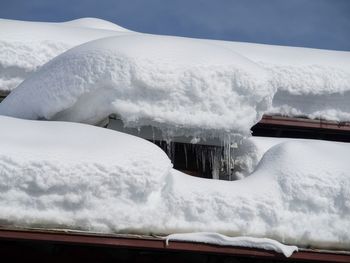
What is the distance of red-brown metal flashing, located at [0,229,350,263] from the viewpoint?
3172 mm

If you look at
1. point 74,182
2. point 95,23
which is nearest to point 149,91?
point 74,182

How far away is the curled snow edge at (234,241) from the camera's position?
10.9 ft

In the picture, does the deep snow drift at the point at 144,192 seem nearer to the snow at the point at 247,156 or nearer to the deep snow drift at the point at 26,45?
the snow at the point at 247,156

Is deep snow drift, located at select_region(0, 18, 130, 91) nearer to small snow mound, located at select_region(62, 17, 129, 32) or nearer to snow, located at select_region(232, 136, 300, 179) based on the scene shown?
small snow mound, located at select_region(62, 17, 129, 32)

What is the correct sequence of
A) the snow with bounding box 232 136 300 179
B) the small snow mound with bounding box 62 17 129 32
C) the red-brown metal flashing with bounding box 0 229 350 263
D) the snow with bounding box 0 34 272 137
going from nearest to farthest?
the red-brown metal flashing with bounding box 0 229 350 263 → the snow with bounding box 0 34 272 137 → the snow with bounding box 232 136 300 179 → the small snow mound with bounding box 62 17 129 32

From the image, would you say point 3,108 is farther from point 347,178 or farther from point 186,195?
point 347,178

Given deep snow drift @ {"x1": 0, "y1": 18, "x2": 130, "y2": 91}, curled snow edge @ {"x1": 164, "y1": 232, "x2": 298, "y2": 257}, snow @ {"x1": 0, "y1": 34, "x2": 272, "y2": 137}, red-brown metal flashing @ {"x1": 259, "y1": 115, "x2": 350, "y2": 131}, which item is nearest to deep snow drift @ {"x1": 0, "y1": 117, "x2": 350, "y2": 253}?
curled snow edge @ {"x1": 164, "y1": 232, "x2": 298, "y2": 257}

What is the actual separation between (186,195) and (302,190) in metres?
0.86

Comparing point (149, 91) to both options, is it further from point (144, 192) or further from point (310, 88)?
point (310, 88)

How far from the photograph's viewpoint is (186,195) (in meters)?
3.57

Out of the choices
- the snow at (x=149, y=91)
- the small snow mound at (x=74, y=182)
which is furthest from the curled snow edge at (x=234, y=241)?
the snow at (x=149, y=91)

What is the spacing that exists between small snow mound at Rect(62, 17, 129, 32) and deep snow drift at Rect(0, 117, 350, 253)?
13.9ft

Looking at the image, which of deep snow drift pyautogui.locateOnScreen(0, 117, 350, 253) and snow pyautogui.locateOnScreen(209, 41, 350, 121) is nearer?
deep snow drift pyautogui.locateOnScreen(0, 117, 350, 253)

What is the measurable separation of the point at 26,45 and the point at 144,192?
305 centimetres
